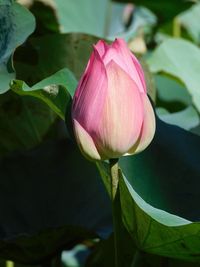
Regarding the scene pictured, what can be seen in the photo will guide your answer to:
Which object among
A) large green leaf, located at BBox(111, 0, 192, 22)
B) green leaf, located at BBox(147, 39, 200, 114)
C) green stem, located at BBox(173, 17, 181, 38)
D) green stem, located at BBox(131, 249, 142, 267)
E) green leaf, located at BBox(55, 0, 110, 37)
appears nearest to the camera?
green stem, located at BBox(131, 249, 142, 267)

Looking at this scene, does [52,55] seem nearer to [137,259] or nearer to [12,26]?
[12,26]

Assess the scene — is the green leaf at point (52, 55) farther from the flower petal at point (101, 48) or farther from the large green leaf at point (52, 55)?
the flower petal at point (101, 48)

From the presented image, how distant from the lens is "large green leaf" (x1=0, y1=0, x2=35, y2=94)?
0.88m

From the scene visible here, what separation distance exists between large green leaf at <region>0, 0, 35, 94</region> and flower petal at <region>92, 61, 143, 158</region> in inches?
7.8

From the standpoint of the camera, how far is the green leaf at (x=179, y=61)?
1.29 meters

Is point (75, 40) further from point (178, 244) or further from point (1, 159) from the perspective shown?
point (178, 244)

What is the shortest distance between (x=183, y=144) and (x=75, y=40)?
0.87 ft

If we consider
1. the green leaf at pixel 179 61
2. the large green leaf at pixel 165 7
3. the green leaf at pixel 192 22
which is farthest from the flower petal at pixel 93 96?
the green leaf at pixel 192 22

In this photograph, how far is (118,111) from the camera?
70 cm

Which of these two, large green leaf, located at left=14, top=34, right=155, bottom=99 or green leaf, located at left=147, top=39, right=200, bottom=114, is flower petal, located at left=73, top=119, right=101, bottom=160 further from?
green leaf, located at left=147, top=39, right=200, bottom=114

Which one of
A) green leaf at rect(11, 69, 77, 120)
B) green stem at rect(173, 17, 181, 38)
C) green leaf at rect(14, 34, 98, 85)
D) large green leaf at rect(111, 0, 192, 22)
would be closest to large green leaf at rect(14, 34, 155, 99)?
green leaf at rect(14, 34, 98, 85)

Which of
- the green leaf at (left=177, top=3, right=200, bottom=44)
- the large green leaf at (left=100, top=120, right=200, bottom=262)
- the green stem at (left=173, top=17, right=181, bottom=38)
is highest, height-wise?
the large green leaf at (left=100, top=120, right=200, bottom=262)

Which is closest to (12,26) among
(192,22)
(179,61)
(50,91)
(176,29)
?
(50,91)

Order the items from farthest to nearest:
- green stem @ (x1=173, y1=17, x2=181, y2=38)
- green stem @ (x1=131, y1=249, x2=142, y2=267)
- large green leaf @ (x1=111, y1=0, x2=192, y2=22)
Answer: green stem @ (x1=173, y1=17, x2=181, y2=38) → large green leaf @ (x1=111, y1=0, x2=192, y2=22) → green stem @ (x1=131, y1=249, x2=142, y2=267)
